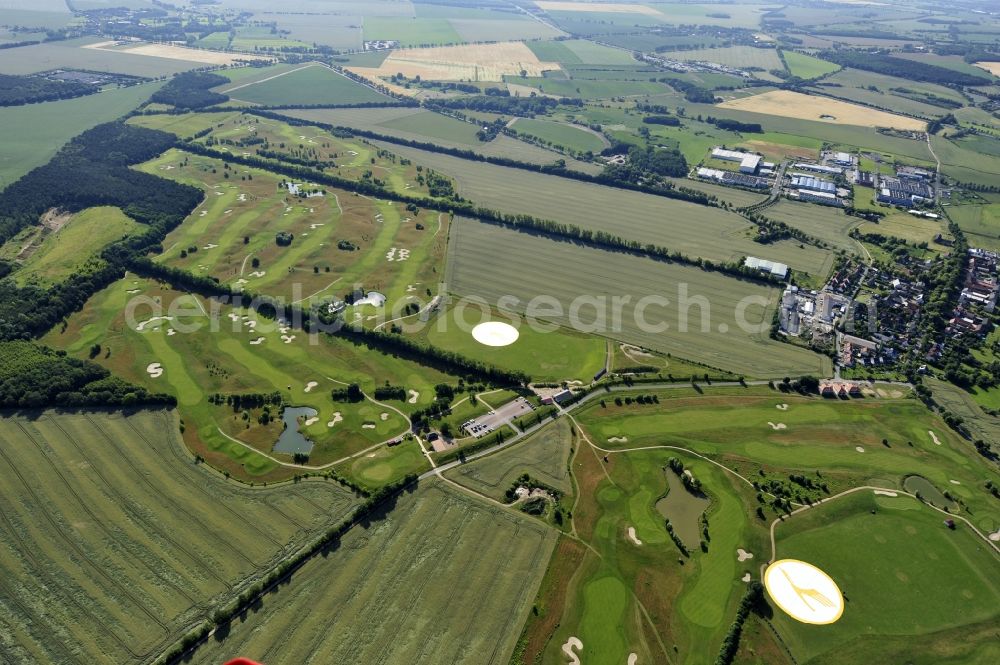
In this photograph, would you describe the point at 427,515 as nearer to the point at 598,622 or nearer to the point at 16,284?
the point at 598,622

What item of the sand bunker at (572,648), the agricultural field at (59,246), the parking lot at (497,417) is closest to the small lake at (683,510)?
the sand bunker at (572,648)

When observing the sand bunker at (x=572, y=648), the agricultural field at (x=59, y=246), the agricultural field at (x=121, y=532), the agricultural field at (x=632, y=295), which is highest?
the agricultural field at (x=632, y=295)

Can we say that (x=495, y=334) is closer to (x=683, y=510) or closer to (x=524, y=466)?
(x=524, y=466)

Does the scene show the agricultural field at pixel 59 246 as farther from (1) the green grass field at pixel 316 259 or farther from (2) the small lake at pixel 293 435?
(2) the small lake at pixel 293 435

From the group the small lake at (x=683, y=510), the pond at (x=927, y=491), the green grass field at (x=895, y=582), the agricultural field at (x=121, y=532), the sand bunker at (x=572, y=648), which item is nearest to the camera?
the sand bunker at (x=572, y=648)

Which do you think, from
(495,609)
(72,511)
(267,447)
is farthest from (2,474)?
(495,609)

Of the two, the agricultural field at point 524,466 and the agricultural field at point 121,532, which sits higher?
the agricultural field at point 524,466

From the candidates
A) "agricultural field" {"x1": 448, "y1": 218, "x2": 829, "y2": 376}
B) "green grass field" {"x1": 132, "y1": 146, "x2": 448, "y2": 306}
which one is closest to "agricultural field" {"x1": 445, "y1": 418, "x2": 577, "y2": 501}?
"agricultural field" {"x1": 448, "y1": 218, "x2": 829, "y2": 376}

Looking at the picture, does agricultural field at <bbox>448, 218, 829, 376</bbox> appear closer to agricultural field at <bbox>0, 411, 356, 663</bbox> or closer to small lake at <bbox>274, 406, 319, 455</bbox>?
small lake at <bbox>274, 406, 319, 455</bbox>
